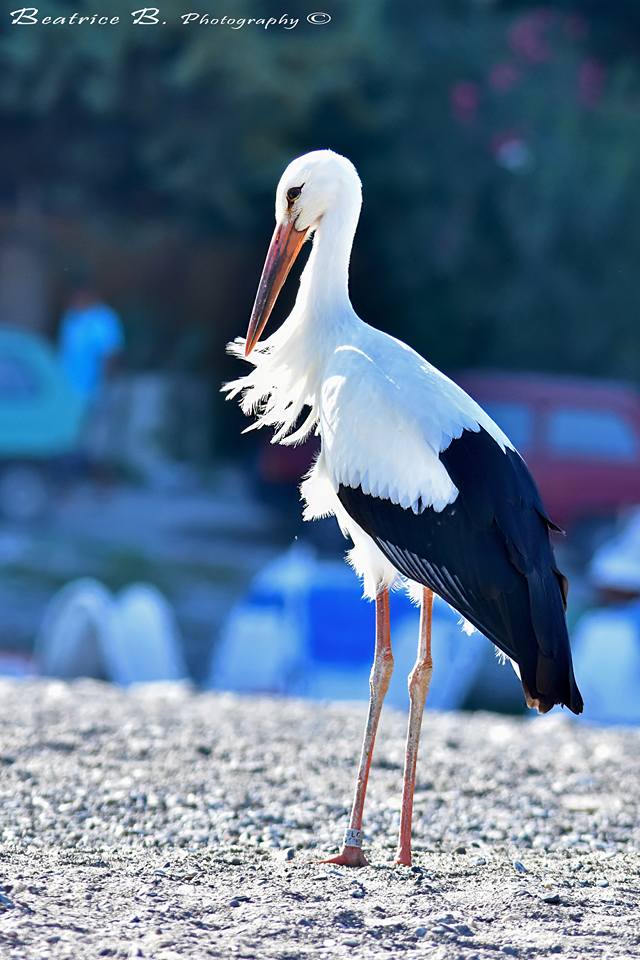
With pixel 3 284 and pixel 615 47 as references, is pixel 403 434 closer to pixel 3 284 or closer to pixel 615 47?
pixel 3 284

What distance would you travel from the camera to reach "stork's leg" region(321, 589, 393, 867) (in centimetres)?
468

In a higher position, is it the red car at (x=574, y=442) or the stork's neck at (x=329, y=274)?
the red car at (x=574, y=442)

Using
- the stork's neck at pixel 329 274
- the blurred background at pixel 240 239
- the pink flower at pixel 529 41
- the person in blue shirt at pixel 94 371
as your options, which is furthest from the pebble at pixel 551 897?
the pink flower at pixel 529 41

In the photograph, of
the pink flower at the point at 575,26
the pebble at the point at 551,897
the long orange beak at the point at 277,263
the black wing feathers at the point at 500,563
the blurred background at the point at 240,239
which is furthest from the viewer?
the pink flower at the point at 575,26

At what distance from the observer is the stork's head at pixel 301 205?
17.1 feet

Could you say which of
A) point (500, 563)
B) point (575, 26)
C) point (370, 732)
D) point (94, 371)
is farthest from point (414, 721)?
point (575, 26)

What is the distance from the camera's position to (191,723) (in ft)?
25.3

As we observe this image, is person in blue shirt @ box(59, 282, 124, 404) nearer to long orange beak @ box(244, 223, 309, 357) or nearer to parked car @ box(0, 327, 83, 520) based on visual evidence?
parked car @ box(0, 327, 83, 520)

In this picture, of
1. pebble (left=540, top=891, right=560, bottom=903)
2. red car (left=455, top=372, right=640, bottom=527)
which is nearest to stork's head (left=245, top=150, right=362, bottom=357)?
pebble (left=540, top=891, right=560, bottom=903)

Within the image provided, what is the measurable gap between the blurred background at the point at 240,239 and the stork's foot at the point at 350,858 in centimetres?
959

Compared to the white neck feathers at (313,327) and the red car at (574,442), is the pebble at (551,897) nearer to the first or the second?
the white neck feathers at (313,327)

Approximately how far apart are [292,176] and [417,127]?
12.2 metres

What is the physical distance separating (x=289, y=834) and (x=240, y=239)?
12.6 meters

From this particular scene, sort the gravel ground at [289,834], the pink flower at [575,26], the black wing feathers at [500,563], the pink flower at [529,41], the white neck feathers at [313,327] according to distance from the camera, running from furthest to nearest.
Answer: the pink flower at [575,26]
the pink flower at [529,41]
the white neck feathers at [313,327]
the black wing feathers at [500,563]
the gravel ground at [289,834]
